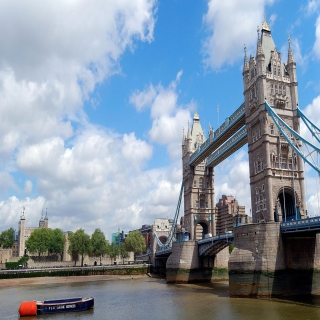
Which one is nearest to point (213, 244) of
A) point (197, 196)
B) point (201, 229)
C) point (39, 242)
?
point (197, 196)

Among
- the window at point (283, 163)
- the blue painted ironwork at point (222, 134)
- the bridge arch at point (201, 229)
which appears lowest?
the bridge arch at point (201, 229)

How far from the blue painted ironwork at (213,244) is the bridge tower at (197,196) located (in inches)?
409

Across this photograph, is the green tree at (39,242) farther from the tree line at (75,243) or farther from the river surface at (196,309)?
the river surface at (196,309)

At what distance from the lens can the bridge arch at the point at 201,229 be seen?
7294 centimetres

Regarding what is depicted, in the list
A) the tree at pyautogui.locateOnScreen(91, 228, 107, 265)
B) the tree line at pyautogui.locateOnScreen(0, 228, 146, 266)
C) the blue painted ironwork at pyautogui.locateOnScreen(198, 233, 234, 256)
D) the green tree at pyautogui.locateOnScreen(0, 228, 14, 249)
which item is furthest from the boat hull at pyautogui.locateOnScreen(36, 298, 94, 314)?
the green tree at pyautogui.locateOnScreen(0, 228, 14, 249)

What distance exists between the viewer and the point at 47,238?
110 meters

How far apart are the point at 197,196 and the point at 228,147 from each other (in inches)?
585

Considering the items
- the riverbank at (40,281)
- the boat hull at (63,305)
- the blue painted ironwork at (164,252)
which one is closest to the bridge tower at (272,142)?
the boat hull at (63,305)

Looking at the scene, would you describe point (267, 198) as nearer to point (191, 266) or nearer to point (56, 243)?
point (191, 266)

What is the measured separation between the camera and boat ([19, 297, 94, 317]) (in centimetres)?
3206

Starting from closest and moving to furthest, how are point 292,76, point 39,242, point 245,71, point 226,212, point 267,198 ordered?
1. point 267,198
2. point 292,76
3. point 245,71
4. point 39,242
5. point 226,212

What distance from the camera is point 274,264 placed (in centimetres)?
3675

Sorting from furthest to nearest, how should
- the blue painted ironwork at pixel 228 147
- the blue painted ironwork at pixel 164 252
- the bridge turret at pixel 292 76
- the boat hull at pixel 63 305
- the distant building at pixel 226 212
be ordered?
the distant building at pixel 226 212, the blue painted ironwork at pixel 164 252, the blue painted ironwork at pixel 228 147, the bridge turret at pixel 292 76, the boat hull at pixel 63 305

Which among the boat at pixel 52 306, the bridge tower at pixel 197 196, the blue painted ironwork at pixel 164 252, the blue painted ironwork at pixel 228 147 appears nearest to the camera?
the boat at pixel 52 306
